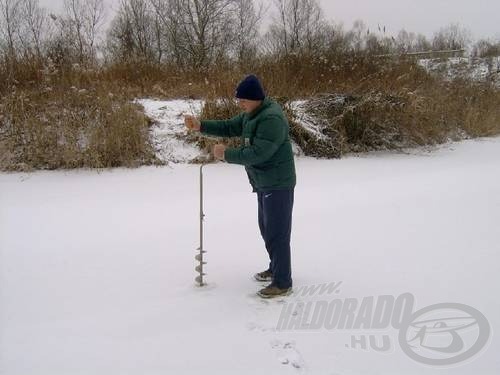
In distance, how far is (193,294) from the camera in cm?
323

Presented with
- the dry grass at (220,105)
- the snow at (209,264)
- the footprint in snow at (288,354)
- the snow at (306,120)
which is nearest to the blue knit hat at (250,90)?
the snow at (209,264)

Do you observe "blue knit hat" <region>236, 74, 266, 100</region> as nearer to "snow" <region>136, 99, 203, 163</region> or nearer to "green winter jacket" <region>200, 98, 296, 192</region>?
"green winter jacket" <region>200, 98, 296, 192</region>

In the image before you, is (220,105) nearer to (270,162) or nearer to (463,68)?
(270,162)

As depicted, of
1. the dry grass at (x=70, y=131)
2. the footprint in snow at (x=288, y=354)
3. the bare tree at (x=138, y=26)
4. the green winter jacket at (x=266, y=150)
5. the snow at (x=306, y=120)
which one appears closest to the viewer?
the footprint in snow at (x=288, y=354)

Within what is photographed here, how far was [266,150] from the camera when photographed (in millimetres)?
2869

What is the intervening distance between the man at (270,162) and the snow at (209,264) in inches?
13.2

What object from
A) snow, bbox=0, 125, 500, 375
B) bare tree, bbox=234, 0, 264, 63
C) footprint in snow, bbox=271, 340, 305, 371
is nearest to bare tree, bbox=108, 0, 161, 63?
bare tree, bbox=234, 0, 264, 63

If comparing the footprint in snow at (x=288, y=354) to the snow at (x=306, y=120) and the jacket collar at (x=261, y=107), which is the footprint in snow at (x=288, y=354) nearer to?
the jacket collar at (x=261, y=107)

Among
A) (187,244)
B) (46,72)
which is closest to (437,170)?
(187,244)

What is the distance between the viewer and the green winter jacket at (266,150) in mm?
2881

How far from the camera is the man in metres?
2.89

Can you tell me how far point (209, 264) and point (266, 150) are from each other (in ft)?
4.85

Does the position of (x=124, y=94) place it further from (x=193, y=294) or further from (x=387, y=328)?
(x=387, y=328)

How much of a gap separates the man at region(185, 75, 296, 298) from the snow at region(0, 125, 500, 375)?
0.34m
